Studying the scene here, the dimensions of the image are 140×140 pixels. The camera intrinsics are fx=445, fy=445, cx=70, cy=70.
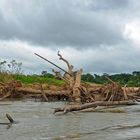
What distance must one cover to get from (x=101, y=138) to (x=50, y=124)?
383 cm

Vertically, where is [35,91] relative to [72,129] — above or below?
above

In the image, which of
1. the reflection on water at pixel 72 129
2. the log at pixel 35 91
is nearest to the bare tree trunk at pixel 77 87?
the log at pixel 35 91

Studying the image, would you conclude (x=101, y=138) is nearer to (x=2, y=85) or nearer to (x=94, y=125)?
(x=94, y=125)

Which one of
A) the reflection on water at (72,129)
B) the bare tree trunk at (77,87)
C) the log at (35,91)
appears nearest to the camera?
the reflection on water at (72,129)

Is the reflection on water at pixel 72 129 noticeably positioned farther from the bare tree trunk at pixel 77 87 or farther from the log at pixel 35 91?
the log at pixel 35 91

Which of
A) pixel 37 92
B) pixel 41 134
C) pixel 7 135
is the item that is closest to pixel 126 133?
pixel 41 134

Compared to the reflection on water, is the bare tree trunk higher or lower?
higher

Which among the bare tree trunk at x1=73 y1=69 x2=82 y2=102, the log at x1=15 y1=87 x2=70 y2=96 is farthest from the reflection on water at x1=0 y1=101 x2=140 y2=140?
the log at x1=15 y1=87 x2=70 y2=96

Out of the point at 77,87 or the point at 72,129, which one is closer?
the point at 72,129

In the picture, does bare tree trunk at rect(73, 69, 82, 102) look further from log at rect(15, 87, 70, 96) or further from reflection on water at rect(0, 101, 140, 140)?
reflection on water at rect(0, 101, 140, 140)

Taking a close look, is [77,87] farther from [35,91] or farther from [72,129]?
[72,129]

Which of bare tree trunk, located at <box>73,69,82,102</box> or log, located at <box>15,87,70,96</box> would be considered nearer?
bare tree trunk, located at <box>73,69,82,102</box>

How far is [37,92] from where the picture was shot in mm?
29531

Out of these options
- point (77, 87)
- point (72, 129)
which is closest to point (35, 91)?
point (77, 87)
